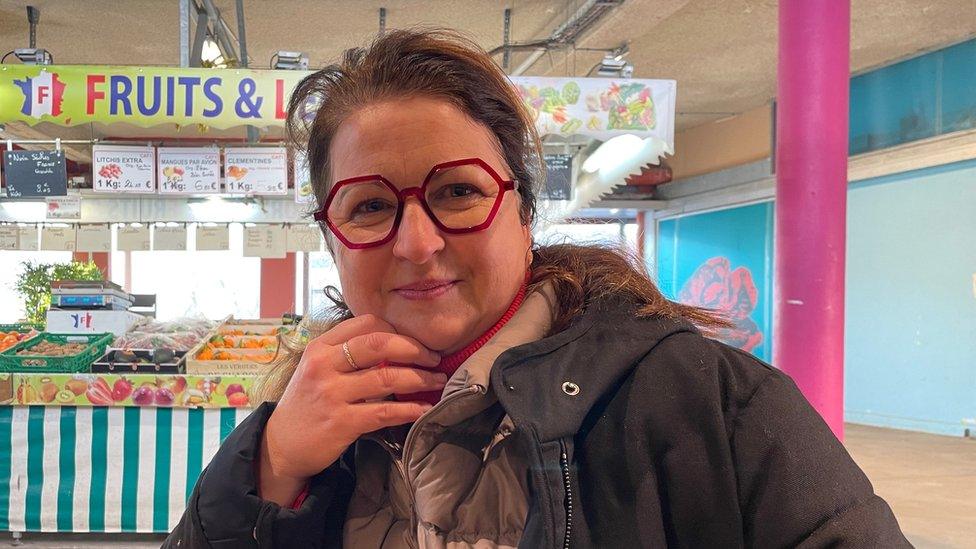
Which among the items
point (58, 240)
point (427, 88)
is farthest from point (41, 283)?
point (427, 88)

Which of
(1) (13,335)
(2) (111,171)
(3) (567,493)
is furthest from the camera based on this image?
(2) (111,171)

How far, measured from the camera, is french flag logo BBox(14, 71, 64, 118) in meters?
4.78

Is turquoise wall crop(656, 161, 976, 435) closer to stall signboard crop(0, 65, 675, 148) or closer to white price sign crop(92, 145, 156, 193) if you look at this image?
stall signboard crop(0, 65, 675, 148)

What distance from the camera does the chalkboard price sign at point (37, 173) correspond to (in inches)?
260

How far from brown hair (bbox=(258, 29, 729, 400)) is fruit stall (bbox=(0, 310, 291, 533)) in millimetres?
2884

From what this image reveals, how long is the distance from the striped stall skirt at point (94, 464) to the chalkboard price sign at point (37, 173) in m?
3.41

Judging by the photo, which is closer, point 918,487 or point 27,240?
point 918,487

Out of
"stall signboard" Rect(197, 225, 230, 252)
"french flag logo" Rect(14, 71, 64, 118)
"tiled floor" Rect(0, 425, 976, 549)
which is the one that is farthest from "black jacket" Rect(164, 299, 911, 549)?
"stall signboard" Rect(197, 225, 230, 252)

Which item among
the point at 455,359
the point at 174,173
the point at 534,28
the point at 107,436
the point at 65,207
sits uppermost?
the point at 534,28

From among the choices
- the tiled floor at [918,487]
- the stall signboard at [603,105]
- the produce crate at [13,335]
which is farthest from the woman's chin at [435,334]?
the produce crate at [13,335]

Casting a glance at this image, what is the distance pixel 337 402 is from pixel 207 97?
427 cm

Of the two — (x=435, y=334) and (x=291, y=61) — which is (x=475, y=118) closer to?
(x=435, y=334)

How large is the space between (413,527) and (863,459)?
20.6 feet

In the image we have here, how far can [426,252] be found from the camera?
0.99 m
